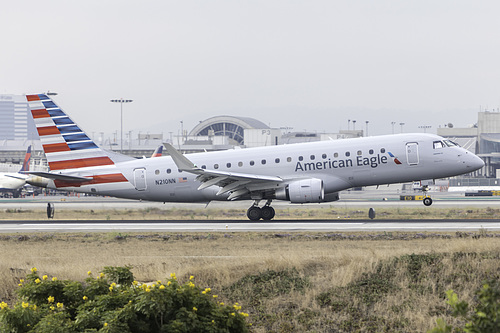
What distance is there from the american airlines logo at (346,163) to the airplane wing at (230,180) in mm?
1692

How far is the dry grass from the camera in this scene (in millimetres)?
16125

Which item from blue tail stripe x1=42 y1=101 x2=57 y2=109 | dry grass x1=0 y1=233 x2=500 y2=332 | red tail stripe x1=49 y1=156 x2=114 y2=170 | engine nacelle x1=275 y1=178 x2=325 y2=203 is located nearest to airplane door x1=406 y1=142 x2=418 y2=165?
engine nacelle x1=275 y1=178 x2=325 y2=203

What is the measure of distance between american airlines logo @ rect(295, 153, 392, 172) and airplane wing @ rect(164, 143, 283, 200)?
169cm

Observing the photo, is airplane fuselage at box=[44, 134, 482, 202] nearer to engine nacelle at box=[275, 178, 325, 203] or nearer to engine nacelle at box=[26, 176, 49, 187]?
engine nacelle at box=[26, 176, 49, 187]

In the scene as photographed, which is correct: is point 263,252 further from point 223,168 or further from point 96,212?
point 96,212

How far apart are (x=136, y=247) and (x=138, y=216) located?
1952 centimetres

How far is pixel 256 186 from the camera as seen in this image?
37.3 meters

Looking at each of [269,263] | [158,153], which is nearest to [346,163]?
[269,263]

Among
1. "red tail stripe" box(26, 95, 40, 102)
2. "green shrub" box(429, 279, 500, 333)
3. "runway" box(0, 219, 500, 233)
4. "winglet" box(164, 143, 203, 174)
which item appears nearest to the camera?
"green shrub" box(429, 279, 500, 333)

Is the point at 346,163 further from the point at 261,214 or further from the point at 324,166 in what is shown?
the point at 261,214

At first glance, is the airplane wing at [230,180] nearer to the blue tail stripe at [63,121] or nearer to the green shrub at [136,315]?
the blue tail stripe at [63,121]

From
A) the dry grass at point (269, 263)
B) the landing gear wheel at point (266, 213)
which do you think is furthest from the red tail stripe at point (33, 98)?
the landing gear wheel at point (266, 213)

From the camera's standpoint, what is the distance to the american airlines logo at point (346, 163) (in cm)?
3662

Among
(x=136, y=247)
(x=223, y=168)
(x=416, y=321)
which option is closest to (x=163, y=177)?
(x=223, y=168)
